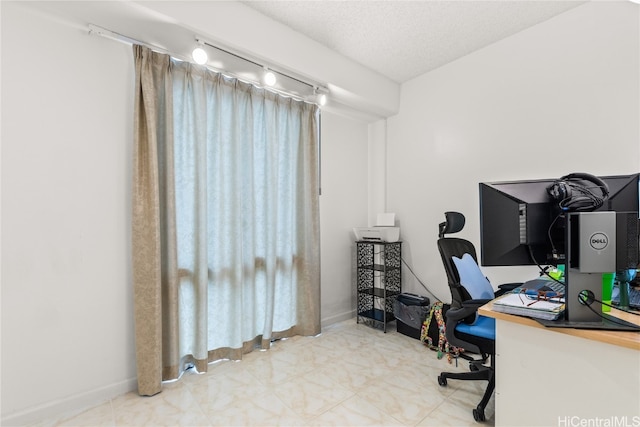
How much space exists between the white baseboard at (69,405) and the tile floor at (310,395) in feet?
0.18

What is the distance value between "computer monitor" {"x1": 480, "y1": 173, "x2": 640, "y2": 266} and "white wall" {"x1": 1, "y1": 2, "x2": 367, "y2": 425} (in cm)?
233

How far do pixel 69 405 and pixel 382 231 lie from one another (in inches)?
116

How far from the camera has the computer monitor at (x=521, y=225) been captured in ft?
4.37

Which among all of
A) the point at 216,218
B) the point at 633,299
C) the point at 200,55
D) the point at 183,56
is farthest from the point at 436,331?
the point at 183,56

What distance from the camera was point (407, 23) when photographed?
2535 millimetres

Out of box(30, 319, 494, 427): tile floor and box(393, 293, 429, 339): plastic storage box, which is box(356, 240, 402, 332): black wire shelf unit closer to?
box(393, 293, 429, 339): plastic storage box

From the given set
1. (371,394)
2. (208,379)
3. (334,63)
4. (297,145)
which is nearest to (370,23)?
(334,63)

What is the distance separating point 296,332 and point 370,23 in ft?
9.86

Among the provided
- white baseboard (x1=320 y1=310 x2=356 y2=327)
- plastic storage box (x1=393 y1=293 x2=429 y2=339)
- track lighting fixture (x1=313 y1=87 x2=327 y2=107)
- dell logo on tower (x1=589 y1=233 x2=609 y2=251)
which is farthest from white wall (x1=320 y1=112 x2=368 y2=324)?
dell logo on tower (x1=589 y1=233 x2=609 y2=251)

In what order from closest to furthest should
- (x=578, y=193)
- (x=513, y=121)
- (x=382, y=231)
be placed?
1. (x=578, y=193)
2. (x=513, y=121)
3. (x=382, y=231)

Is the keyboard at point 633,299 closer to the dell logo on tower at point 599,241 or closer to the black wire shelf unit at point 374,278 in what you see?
the dell logo on tower at point 599,241

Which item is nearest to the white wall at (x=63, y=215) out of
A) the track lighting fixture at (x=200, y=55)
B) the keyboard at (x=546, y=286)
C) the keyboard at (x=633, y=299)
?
the track lighting fixture at (x=200, y=55)

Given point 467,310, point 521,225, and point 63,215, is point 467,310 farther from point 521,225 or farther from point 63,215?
point 63,215

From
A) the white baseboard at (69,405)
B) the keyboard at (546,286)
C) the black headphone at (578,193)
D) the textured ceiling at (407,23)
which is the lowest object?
the white baseboard at (69,405)
